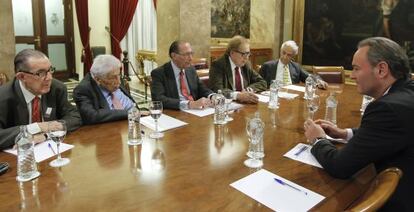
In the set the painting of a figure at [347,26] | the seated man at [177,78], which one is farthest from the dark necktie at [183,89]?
the painting of a figure at [347,26]

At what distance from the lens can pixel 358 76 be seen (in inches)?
62.6

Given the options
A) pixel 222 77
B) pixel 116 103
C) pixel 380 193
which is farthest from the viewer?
pixel 222 77

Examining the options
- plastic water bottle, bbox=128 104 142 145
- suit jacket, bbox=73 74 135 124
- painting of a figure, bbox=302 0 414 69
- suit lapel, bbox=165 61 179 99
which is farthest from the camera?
painting of a figure, bbox=302 0 414 69

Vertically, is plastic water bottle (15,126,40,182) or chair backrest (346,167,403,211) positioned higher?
chair backrest (346,167,403,211)

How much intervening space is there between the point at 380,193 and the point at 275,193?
0.39 meters

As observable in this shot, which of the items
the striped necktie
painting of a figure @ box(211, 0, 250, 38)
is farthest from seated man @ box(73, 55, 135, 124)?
painting of a figure @ box(211, 0, 250, 38)

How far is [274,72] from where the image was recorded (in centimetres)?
411

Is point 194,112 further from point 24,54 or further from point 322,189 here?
point 322,189

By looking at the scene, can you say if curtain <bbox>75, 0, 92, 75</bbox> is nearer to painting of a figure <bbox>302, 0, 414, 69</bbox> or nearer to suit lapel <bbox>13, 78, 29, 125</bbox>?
A: painting of a figure <bbox>302, 0, 414, 69</bbox>

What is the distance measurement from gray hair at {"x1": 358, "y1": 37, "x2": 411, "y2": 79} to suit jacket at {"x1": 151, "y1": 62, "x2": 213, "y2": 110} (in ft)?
4.96

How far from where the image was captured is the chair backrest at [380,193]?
87 centimetres

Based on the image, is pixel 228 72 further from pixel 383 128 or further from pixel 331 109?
pixel 383 128

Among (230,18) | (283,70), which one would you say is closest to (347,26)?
(283,70)

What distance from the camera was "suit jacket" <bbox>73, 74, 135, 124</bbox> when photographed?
7.16ft
